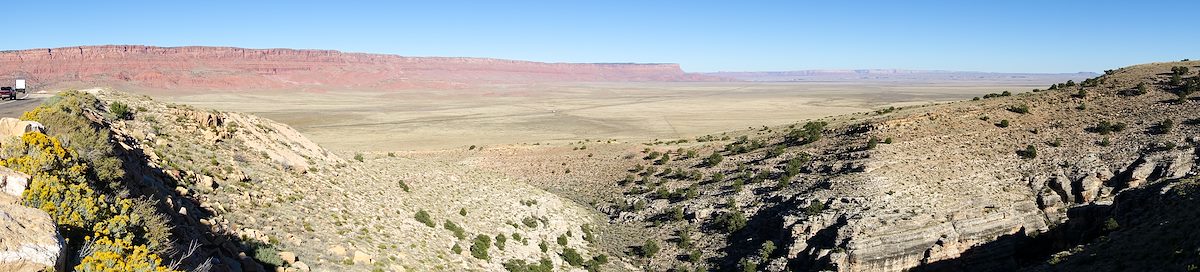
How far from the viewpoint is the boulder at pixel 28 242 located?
7102 mm

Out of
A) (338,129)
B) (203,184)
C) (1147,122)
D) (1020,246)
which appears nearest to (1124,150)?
(1147,122)

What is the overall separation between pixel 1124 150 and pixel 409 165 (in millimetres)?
34021

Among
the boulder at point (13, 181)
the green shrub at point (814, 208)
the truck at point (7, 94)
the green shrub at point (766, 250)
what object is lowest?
the green shrub at point (766, 250)

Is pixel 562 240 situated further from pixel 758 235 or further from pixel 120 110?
pixel 120 110

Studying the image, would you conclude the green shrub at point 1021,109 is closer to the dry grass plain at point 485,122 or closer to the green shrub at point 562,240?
the green shrub at point 562,240

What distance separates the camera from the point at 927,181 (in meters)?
A: 28.6

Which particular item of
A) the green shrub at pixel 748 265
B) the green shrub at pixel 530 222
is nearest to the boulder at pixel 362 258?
the green shrub at pixel 530 222

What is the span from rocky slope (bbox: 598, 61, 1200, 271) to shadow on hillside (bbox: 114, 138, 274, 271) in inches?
655

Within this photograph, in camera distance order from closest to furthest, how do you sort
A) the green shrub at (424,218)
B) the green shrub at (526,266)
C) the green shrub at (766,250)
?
1. the green shrub at (526,266)
2. the green shrub at (424,218)
3. the green shrub at (766,250)

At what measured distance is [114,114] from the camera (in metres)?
21.3

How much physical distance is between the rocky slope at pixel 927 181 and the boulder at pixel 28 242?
833 inches

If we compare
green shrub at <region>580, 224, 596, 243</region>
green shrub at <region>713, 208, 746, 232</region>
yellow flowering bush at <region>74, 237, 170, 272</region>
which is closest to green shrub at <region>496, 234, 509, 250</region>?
green shrub at <region>580, 224, 596, 243</region>

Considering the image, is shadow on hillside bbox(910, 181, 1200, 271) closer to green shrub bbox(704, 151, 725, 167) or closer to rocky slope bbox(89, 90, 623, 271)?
rocky slope bbox(89, 90, 623, 271)

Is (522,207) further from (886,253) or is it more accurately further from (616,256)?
(886,253)
